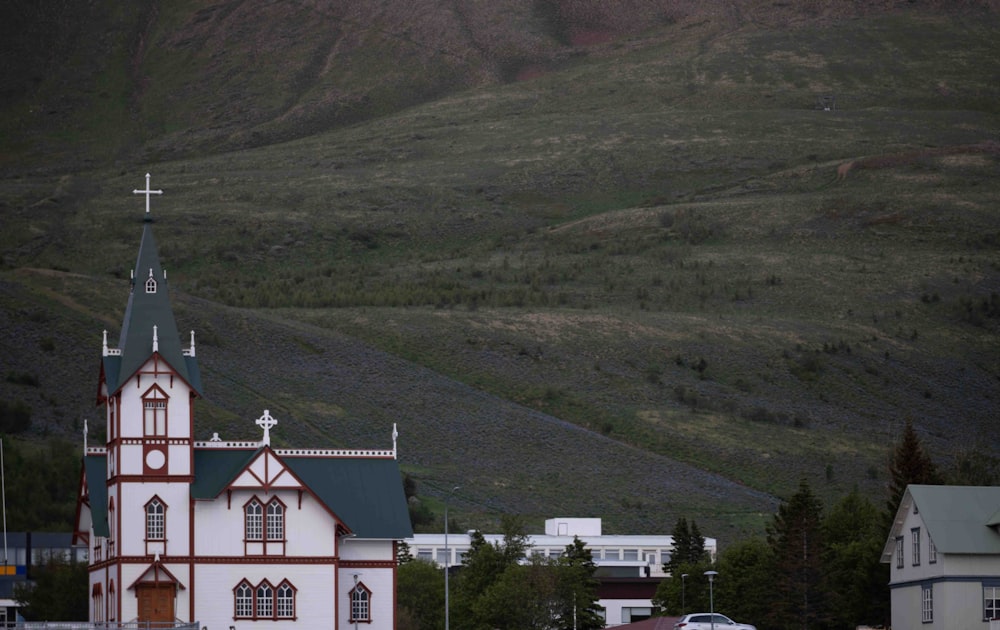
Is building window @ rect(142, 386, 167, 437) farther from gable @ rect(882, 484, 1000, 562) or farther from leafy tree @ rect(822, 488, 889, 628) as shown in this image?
gable @ rect(882, 484, 1000, 562)

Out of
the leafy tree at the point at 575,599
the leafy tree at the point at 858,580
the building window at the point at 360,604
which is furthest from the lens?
the leafy tree at the point at 575,599

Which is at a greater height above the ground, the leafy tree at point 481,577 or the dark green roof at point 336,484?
the dark green roof at point 336,484

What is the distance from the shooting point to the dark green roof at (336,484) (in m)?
81.2

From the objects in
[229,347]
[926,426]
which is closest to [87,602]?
[229,347]

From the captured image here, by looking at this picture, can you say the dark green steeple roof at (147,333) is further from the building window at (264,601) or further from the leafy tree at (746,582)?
the leafy tree at (746,582)

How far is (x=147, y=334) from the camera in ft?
268

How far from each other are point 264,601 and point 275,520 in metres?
3.15

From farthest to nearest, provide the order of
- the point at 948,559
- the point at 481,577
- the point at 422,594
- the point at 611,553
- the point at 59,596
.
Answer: the point at 611,553
the point at 422,594
the point at 481,577
the point at 59,596
the point at 948,559

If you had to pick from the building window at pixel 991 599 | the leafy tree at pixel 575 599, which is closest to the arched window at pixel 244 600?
the leafy tree at pixel 575 599

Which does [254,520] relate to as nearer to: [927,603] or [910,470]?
[927,603]

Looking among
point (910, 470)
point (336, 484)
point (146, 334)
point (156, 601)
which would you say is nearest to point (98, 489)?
point (156, 601)

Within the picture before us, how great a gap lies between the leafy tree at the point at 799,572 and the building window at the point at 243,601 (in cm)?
2064

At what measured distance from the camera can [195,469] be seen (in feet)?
267

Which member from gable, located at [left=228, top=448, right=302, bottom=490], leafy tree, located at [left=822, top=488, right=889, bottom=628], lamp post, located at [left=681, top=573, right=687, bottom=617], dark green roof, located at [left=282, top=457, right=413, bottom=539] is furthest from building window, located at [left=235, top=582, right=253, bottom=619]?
lamp post, located at [left=681, top=573, right=687, bottom=617]
